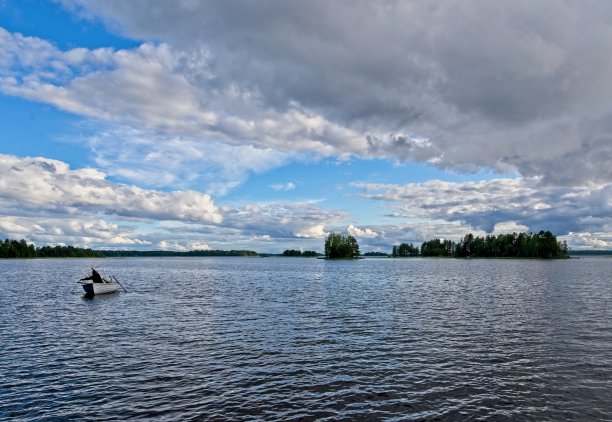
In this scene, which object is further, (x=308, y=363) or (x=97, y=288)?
(x=97, y=288)

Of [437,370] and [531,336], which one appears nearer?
[437,370]

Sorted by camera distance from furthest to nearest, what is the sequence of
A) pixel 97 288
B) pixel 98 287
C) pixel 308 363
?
pixel 98 287 < pixel 97 288 < pixel 308 363

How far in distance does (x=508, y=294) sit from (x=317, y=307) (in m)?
37.4

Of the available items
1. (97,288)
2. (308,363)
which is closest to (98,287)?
(97,288)

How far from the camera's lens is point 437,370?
26.6m

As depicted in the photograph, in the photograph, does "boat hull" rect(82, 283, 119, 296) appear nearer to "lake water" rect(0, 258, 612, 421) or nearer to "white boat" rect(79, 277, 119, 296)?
"white boat" rect(79, 277, 119, 296)

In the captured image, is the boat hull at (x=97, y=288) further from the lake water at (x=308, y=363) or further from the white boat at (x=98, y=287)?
the lake water at (x=308, y=363)

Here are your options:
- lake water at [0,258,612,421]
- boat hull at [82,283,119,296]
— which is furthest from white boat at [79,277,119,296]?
lake water at [0,258,612,421]

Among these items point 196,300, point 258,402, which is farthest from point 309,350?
point 196,300

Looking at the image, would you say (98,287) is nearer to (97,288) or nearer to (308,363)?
(97,288)

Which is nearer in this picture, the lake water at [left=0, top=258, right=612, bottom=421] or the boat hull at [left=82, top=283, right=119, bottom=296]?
the lake water at [left=0, top=258, right=612, bottom=421]

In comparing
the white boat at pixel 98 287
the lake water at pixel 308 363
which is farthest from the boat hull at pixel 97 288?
the lake water at pixel 308 363

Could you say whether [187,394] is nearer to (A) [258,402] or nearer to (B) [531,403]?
(A) [258,402]

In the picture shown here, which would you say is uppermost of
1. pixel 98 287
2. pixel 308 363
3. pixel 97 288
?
pixel 98 287
